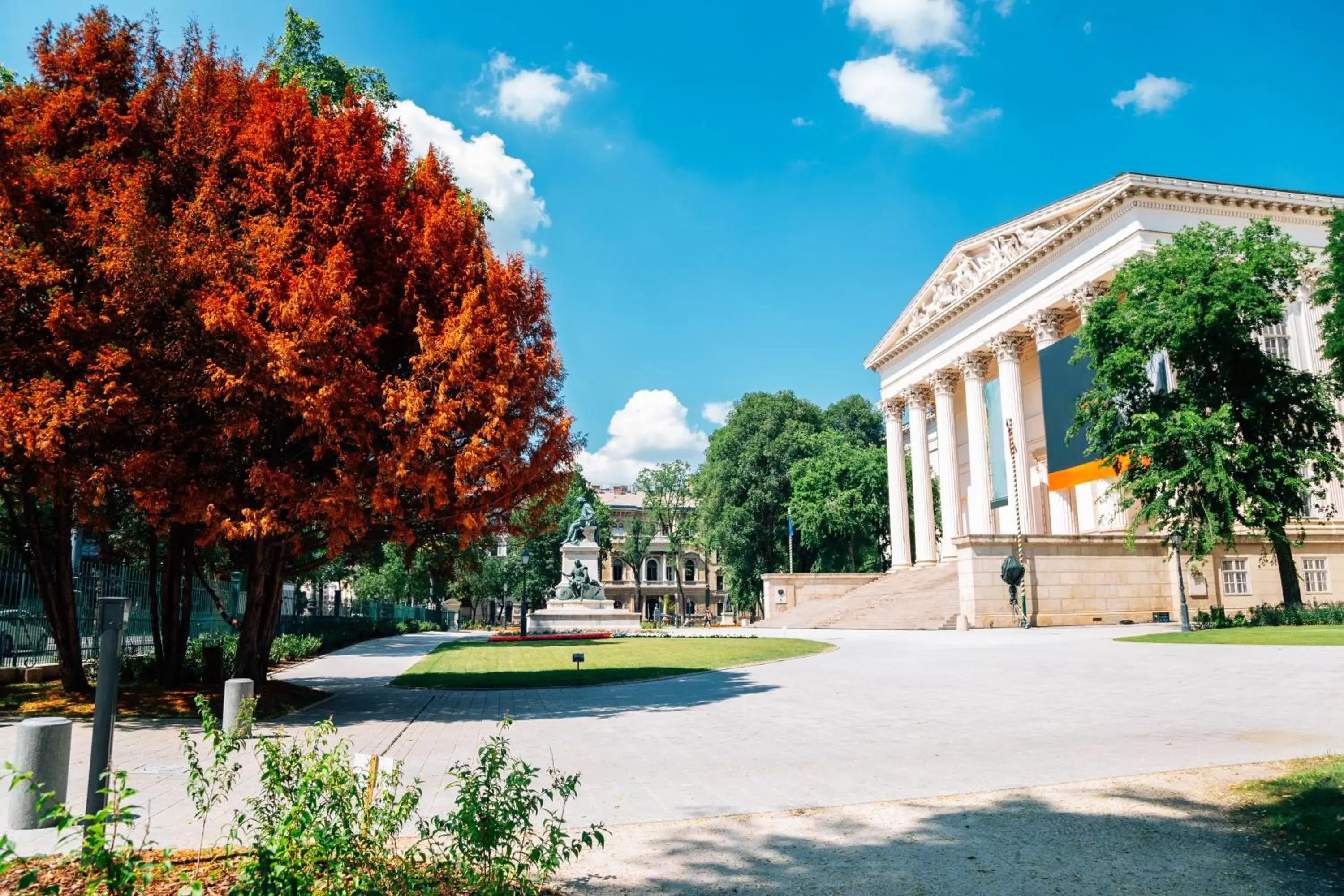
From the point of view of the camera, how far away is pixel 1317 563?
36344mm

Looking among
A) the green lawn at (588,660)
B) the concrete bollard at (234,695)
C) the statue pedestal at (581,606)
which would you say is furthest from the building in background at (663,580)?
the concrete bollard at (234,695)

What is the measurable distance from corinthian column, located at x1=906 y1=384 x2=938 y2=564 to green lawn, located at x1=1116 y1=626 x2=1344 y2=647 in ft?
89.8

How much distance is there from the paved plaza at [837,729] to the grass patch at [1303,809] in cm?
111

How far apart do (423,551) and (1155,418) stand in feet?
82.0

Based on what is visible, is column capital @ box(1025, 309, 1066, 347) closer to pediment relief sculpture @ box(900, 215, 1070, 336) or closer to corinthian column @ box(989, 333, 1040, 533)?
corinthian column @ box(989, 333, 1040, 533)

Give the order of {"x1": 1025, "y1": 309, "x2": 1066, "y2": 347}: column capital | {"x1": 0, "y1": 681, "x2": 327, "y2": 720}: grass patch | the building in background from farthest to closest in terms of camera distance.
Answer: the building in background → {"x1": 1025, "y1": 309, "x2": 1066, "y2": 347}: column capital → {"x1": 0, "y1": 681, "x2": 327, "y2": 720}: grass patch

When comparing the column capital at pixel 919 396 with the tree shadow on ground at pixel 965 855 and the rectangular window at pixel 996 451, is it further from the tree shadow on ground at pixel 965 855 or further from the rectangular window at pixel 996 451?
the tree shadow on ground at pixel 965 855

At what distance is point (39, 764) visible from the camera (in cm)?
664

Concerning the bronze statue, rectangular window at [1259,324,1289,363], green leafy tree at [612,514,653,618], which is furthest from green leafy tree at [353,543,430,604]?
rectangular window at [1259,324,1289,363]

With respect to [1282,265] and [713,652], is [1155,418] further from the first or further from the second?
[713,652]

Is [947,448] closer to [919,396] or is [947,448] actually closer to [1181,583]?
[919,396]

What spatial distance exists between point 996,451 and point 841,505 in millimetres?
14578

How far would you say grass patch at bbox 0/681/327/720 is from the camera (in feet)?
43.5

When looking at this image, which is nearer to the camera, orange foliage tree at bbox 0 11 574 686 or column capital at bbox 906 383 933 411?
orange foliage tree at bbox 0 11 574 686
